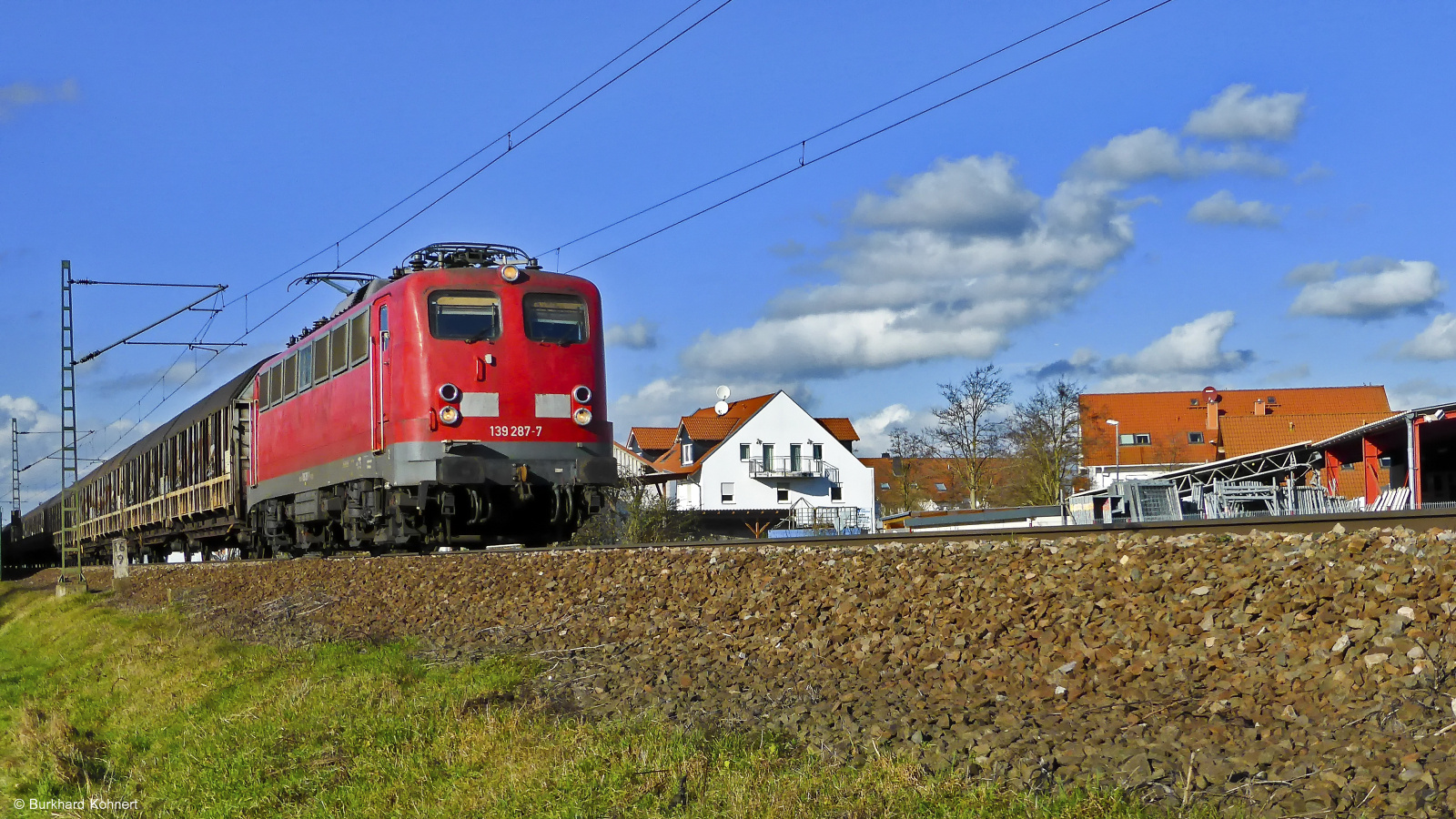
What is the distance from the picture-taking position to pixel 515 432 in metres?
16.2

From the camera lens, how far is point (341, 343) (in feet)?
59.8

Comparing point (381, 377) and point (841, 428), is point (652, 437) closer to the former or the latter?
point (841, 428)

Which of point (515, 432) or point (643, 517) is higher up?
point (515, 432)

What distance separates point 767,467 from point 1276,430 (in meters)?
26.2

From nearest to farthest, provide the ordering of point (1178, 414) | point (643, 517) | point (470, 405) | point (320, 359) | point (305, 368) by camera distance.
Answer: point (470, 405), point (320, 359), point (305, 368), point (643, 517), point (1178, 414)

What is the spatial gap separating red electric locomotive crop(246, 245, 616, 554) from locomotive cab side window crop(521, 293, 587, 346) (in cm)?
2

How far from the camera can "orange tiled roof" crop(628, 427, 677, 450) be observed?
264ft

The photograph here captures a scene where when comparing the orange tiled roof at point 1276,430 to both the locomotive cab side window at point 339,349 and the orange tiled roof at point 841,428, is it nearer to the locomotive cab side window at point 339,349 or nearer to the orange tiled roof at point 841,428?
the orange tiled roof at point 841,428

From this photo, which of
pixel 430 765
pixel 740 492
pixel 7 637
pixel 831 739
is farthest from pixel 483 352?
pixel 740 492

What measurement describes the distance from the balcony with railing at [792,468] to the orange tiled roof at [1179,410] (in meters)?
22.8

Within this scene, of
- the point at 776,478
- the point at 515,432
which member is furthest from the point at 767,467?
the point at 515,432

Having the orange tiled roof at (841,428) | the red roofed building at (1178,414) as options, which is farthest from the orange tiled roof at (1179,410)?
the orange tiled roof at (841,428)

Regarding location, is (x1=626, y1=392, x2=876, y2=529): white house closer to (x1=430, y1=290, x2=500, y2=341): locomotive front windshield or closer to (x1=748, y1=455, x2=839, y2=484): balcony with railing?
(x1=748, y1=455, x2=839, y2=484): balcony with railing

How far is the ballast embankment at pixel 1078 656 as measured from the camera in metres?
4.67
